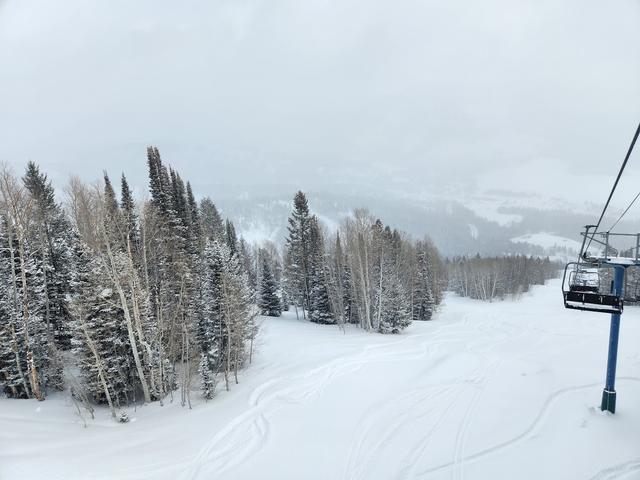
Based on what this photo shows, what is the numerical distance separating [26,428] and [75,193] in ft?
34.1

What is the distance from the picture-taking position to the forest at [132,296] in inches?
631

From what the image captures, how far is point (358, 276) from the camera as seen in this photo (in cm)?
3197

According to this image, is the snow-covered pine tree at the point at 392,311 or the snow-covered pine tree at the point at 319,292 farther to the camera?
the snow-covered pine tree at the point at 319,292

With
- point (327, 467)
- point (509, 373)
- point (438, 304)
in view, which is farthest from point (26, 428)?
point (438, 304)

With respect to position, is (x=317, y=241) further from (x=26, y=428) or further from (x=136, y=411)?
(x=26, y=428)

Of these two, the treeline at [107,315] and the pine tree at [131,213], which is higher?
the pine tree at [131,213]

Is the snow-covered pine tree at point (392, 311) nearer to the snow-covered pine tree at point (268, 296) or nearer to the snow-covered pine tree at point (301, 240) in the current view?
the snow-covered pine tree at point (301, 240)

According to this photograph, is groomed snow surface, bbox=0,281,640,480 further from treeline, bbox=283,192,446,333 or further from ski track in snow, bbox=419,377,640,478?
treeline, bbox=283,192,446,333

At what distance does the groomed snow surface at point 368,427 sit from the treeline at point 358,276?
10020mm

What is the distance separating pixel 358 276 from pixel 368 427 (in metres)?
20.2

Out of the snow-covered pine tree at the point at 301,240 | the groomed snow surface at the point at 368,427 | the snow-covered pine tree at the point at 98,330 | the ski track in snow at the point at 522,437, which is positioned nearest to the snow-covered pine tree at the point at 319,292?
the snow-covered pine tree at the point at 301,240

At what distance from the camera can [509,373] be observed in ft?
56.4

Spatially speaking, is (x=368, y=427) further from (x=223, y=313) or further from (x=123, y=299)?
(x=123, y=299)

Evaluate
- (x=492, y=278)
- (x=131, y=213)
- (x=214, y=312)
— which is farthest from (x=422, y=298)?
(x=492, y=278)
